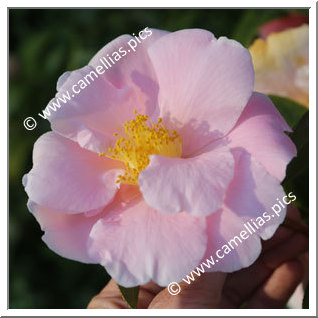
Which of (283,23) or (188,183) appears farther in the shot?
(283,23)

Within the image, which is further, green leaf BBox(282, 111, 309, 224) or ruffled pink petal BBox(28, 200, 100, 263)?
green leaf BBox(282, 111, 309, 224)

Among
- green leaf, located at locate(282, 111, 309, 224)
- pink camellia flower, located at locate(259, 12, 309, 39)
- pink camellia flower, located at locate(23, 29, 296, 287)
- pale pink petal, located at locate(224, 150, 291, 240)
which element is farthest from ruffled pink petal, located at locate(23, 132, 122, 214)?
pink camellia flower, located at locate(259, 12, 309, 39)

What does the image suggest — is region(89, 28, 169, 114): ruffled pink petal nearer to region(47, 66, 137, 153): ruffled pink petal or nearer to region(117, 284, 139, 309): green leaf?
region(47, 66, 137, 153): ruffled pink petal

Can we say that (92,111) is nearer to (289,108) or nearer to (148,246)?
(148,246)

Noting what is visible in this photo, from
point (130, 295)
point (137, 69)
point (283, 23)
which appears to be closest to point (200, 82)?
point (137, 69)
